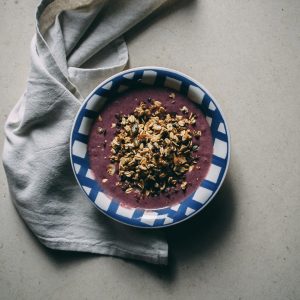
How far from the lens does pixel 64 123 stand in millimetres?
871

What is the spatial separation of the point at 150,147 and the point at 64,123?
0.74ft

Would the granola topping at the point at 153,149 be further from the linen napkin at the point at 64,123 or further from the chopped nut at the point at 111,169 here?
the linen napkin at the point at 64,123

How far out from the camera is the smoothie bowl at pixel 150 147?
81 cm

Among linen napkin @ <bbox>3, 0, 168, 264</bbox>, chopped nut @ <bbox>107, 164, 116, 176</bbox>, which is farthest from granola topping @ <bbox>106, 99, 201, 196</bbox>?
linen napkin @ <bbox>3, 0, 168, 264</bbox>

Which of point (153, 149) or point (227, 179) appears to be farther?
point (227, 179)

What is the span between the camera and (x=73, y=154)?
→ 0.81 metres

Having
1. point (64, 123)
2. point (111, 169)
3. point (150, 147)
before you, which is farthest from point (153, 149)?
point (64, 123)

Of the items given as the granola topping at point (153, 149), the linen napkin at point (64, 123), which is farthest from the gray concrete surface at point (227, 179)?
the granola topping at point (153, 149)

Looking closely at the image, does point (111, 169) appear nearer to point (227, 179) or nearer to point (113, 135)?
point (113, 135)

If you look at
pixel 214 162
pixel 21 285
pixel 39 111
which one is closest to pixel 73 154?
pixel 39 111

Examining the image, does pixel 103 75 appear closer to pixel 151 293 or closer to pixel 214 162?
pixel 214 162

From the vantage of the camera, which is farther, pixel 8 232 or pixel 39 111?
pixel 8 232

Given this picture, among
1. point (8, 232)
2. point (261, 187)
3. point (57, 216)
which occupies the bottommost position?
point (8, 232)

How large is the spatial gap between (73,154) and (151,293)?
17.4 inches
